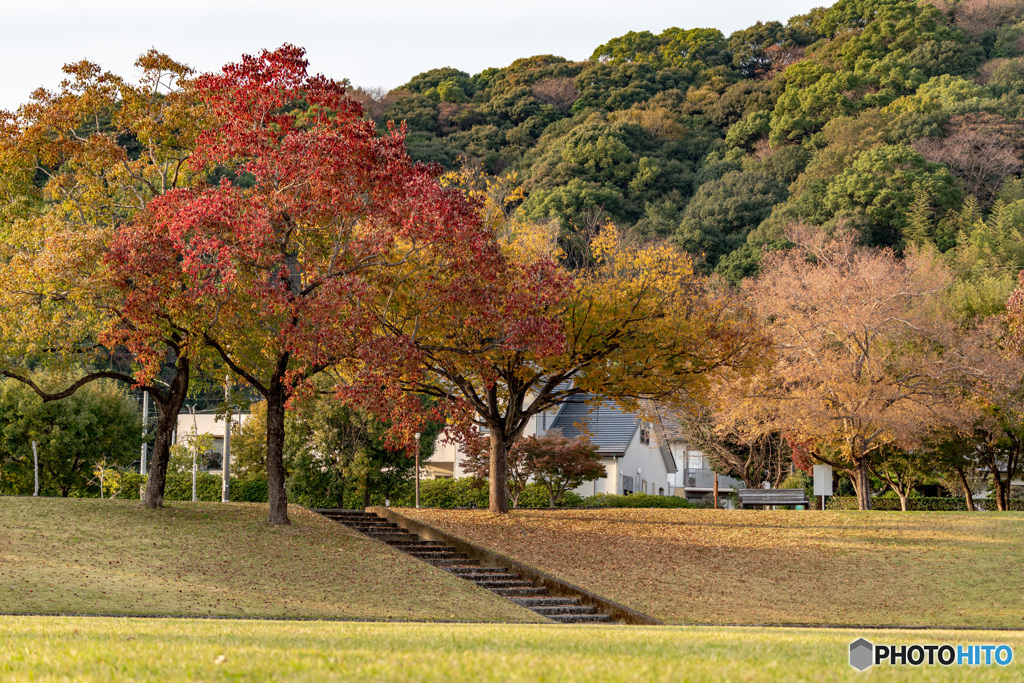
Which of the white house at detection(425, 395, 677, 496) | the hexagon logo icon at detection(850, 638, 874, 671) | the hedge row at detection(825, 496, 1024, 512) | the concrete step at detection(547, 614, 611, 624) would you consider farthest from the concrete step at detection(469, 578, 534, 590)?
the hedge row at detection(825, 496, 1024, 512)

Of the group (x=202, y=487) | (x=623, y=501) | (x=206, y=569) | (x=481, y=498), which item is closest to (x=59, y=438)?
(x=202, y=487)

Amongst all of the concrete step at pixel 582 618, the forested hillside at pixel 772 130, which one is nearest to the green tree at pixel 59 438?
the concrete step at pixel 582 618

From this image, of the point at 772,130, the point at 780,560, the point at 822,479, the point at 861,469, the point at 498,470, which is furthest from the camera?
the point at 772,130

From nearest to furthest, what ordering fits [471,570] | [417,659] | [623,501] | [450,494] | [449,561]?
[417,659] → [471,570] → [449,561] → [623,501] → [450,494]

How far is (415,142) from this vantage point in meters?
70.2

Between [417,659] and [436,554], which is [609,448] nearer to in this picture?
[436,554]

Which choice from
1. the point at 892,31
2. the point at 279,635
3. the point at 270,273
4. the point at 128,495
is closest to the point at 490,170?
the point at 892,31

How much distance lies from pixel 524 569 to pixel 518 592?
37.1 inches

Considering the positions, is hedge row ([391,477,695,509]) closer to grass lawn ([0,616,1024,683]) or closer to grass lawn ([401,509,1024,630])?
grass lawn ([401,509,1024,630])

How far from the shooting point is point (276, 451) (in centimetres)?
2153

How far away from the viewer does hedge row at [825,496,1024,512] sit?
37281mm

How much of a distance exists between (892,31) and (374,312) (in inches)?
2581

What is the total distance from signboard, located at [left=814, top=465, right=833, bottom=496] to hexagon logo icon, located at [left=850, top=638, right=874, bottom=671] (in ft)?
80.9

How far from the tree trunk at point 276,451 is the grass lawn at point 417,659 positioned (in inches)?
482
